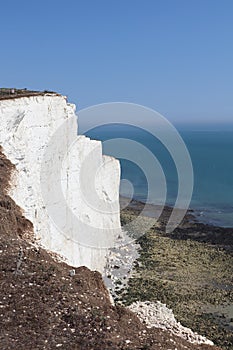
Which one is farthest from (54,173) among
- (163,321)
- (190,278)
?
(163,321)

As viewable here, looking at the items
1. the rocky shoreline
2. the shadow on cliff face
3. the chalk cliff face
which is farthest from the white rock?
the rocky shoreline

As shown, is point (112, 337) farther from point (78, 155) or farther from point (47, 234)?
point (78, 155)

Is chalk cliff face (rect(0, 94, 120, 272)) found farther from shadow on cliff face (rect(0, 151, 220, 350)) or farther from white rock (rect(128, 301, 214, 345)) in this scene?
shadow on cliff face (rect(0, 151, 220, 350))

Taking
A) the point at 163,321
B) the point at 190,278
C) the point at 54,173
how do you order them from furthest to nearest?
the point at 190,278
the point at 54,173
the point at 163,321

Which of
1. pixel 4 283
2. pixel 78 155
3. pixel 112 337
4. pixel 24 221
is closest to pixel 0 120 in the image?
pixel 78 155

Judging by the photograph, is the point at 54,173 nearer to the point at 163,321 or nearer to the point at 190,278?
the point at 190,278
